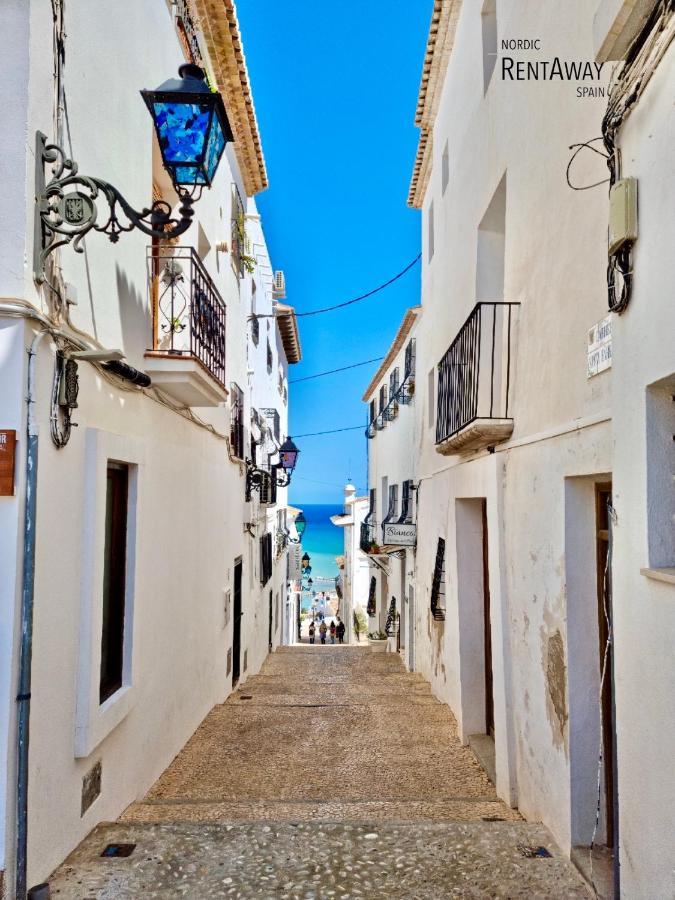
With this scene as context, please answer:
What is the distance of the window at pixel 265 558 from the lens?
1546 cm

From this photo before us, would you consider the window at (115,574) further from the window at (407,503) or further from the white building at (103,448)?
the window at (407,503)

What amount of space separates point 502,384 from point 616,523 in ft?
9.93

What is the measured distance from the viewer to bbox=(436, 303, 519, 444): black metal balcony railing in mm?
6027

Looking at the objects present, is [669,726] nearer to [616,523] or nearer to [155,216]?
[616,523]

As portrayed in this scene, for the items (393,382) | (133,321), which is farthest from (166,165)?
(393,382)

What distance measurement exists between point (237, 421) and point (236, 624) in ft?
11.8

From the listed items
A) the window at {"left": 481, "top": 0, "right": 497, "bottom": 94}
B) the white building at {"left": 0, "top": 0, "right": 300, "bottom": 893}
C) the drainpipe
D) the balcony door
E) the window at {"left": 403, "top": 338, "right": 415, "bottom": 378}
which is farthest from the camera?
the window at {"left": 403, "top": 338, "right": 415, "bottom": 378}

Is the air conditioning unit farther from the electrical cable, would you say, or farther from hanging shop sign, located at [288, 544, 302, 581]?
the electrical cable

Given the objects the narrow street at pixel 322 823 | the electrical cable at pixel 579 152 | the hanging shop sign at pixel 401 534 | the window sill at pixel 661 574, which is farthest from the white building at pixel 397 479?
the window sill at pixel 661 574

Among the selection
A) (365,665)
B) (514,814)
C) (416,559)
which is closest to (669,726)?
(514,814)

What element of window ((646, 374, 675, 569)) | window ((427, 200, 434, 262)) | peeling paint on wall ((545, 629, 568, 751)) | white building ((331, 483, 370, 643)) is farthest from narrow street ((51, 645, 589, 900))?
white building ((331, 483, 370, 643))

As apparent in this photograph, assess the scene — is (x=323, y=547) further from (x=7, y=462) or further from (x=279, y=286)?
(x=7, y=462)

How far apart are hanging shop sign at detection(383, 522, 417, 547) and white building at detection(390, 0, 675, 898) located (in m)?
3.77

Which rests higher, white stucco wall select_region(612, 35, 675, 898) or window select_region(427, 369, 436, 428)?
window select_region(427, 369, 436, 428)
